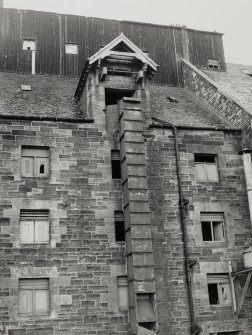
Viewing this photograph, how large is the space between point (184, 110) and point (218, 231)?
7.34 m

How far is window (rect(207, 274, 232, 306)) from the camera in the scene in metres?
22.6

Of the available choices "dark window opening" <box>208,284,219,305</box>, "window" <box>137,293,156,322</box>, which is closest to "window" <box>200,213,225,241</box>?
"dark window opening" <box>208,284,219,305</box>

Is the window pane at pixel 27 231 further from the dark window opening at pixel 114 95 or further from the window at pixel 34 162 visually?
the dark window opening at pixel 114 95

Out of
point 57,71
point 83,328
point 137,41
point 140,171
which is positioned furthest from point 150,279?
point 137,41

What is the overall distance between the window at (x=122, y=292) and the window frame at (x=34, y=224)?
3.52 metres

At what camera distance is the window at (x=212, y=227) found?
77.4 feet

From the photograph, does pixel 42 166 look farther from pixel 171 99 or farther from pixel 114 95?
pixel 171 99

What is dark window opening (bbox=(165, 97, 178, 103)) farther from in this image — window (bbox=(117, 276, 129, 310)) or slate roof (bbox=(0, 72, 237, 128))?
window (bbox=(117, 276, 129, 310))

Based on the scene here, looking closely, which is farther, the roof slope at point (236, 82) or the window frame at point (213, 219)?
the roof slope at point (236, 82)

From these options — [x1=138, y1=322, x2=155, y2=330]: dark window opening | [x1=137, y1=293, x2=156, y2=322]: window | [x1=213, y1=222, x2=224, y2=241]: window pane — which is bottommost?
[x1=138, y1=322, x2=155, y2=330]: dark window opening

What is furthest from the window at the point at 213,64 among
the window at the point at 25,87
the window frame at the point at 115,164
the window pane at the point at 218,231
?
the window pane at the point at 218,231

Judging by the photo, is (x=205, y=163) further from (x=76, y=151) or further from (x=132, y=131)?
(x=76, y=151)

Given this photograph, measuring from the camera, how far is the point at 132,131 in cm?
2355

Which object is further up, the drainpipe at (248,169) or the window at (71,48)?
the window at (71,48)
